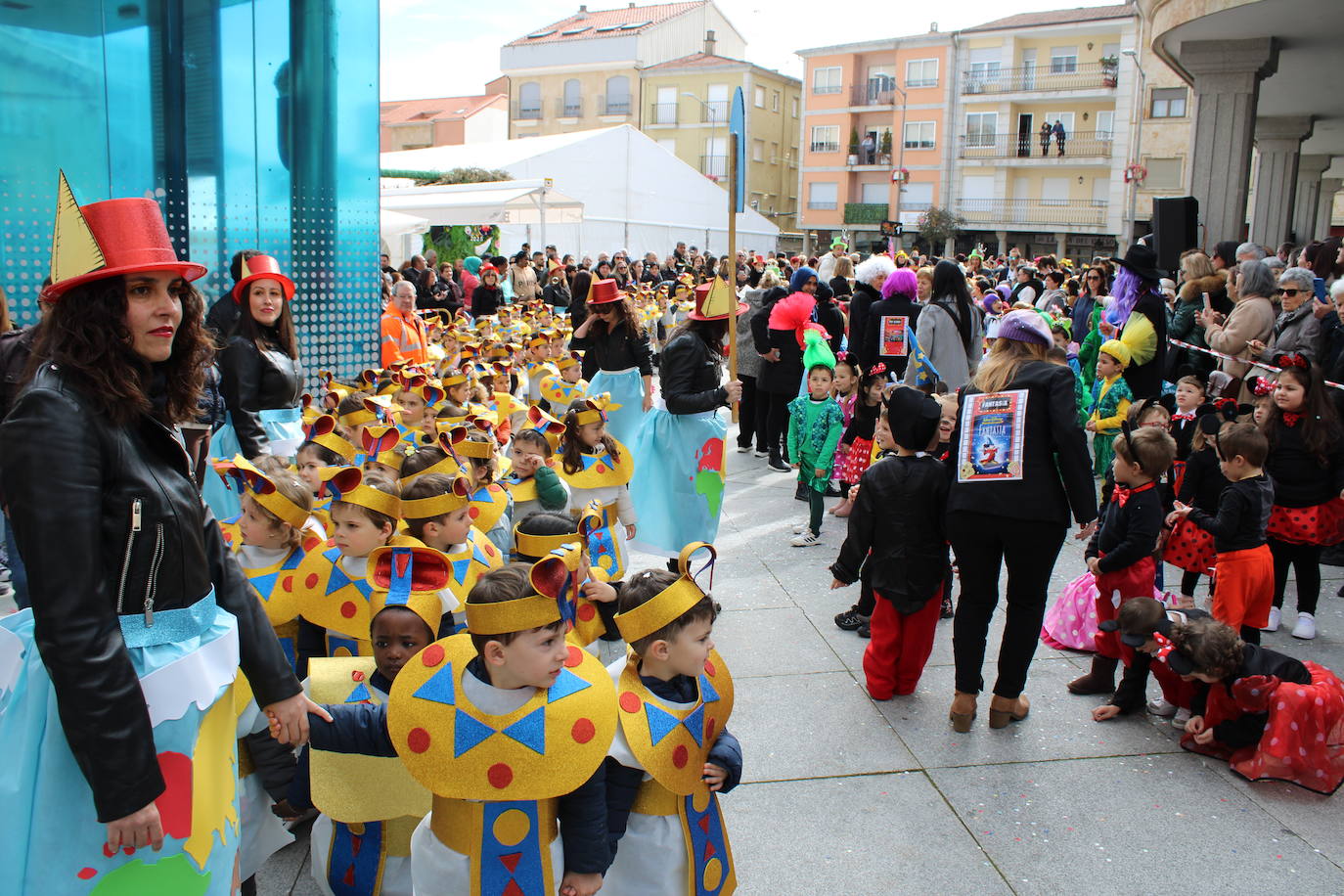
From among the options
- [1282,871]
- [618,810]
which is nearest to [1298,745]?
[1282,871]

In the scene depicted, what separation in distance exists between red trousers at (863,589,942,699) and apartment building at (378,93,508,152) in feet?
190

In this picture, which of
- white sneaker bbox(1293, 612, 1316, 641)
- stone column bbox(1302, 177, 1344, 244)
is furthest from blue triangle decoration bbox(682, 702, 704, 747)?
stone column bbox(1302, 177, 1344, 244)

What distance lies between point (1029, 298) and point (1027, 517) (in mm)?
10000

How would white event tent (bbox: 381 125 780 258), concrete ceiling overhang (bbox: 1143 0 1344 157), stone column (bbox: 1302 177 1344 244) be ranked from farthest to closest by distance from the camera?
stone column (bbox: 1302 177 1344 244)
white event tent (bbox: 381 125 780 258)
concrete ceiling overhang (bbox: 1143 0 1344 157)

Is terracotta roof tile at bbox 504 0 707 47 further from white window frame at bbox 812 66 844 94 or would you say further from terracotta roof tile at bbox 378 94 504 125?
white window frame at bbox 812 66 844 94

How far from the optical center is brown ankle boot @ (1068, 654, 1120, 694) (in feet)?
15.3

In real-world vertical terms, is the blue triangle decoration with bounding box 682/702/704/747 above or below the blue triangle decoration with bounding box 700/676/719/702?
below

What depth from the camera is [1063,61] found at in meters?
45.6

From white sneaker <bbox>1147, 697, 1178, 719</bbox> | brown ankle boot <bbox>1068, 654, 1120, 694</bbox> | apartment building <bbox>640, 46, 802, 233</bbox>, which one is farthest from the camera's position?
apartment building <bbox>640, 46, 802, 233</bbox>

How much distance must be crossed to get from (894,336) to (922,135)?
43643 mm

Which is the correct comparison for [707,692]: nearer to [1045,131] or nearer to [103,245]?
[103,245]

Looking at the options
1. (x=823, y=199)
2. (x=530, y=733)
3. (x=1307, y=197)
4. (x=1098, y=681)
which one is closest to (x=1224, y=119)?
(x=1098, y=681)

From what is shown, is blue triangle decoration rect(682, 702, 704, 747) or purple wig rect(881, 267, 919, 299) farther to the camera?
purple wig rect(881, 267, 919, 299)

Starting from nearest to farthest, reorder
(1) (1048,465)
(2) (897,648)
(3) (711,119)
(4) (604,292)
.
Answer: (1) (1048,465)
(2) (897,648)
(4) (604,292)
(3) (711,119)
